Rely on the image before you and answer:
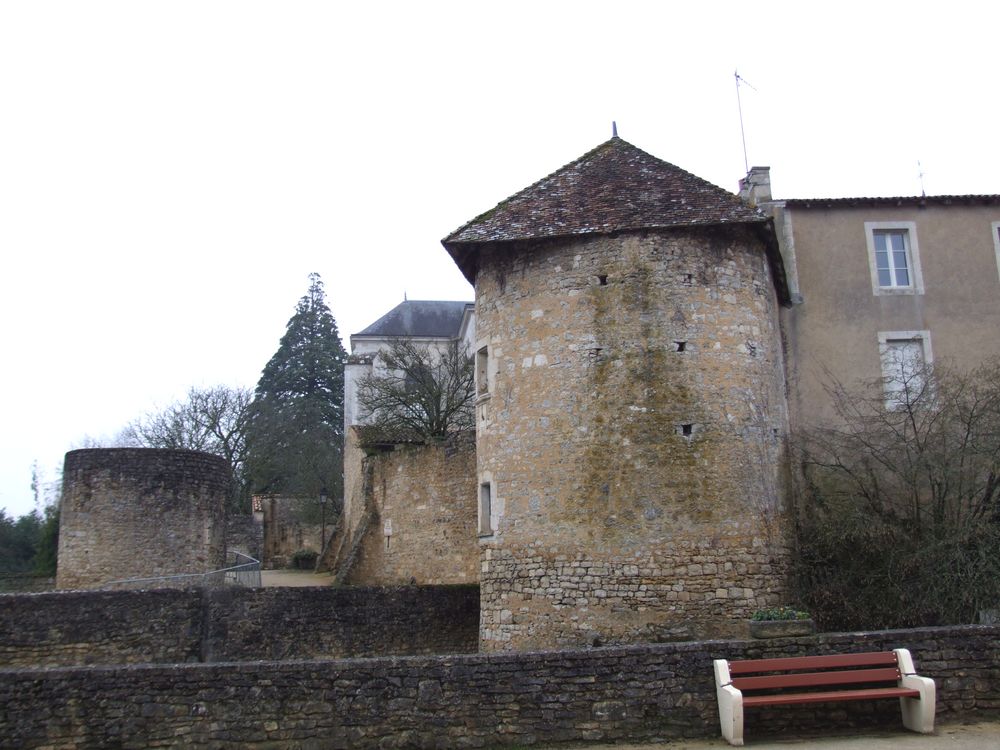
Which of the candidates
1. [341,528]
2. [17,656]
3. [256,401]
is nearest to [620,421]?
[17,656]

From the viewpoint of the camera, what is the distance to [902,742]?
7.69 meters

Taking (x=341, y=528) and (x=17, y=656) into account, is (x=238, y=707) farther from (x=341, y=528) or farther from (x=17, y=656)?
(x=341, y=528)

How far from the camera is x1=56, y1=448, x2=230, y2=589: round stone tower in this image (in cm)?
1919

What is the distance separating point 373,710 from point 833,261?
1223 centimetres

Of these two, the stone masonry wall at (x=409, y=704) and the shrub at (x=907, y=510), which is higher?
the shrub at (x=907, y=510)

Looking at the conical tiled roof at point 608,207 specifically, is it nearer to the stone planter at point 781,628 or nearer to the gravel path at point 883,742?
the stone planter at point 781,628

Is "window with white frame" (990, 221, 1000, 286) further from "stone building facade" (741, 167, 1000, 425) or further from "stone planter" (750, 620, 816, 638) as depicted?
"stone planter" (750, 620, 816, 638)

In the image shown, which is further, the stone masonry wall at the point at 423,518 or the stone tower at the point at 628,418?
the stone masonry wall at the point at 423,518

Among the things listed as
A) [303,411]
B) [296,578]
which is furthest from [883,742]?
[303,411]

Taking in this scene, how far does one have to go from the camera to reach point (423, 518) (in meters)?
20.1

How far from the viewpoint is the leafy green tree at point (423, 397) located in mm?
27312

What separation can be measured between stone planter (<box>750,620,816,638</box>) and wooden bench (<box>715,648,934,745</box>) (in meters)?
0.38

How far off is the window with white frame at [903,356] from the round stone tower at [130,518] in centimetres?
1448

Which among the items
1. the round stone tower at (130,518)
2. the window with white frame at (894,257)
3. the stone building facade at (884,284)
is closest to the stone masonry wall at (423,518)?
the round stone tower at (130,518)
